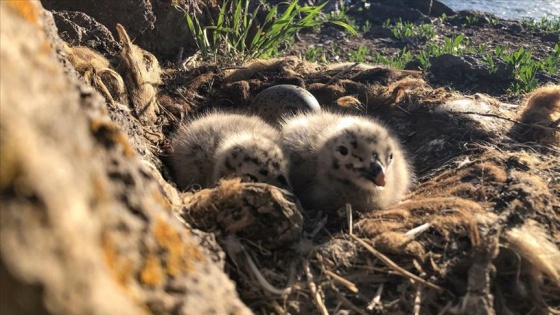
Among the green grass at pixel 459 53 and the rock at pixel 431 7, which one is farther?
the rock at pixel 431 7

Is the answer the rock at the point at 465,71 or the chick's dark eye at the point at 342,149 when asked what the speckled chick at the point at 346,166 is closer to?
the chick's dark eye at the point at 342,149

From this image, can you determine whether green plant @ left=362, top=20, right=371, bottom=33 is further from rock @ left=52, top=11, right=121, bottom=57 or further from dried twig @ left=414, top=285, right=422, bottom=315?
dried twig @ left=414, top=285, right=422, bottom=315

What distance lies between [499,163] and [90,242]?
2919 millimetres

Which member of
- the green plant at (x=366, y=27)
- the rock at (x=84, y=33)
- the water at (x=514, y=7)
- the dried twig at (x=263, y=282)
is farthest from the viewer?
the water at (x=514, y=7)

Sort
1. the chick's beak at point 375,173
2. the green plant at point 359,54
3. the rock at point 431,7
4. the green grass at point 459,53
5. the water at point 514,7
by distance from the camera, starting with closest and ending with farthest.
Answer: the chick's beak at point 375,173 < the green grass at point 459,53 < the green plant at point 359,54 < the rock at point 431,7 < the water at point 514,7

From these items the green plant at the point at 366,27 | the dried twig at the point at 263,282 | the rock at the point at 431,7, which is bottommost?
the green plant at the point at 366,27

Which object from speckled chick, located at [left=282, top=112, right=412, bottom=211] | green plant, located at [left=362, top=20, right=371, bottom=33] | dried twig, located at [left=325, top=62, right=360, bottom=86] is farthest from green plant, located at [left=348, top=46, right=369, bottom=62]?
Answer: speckled chick, located at [left=282, top=112, right=412, bottom=211]

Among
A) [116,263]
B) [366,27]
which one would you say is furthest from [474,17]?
[116,263]

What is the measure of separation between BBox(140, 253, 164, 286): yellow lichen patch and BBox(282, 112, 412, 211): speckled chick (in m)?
1.96

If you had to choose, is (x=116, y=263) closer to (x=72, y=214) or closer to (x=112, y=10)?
(x=72, y=214)

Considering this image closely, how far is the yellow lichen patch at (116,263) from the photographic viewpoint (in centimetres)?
127

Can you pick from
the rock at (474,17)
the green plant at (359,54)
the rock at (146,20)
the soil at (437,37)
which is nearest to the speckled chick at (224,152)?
the rock at (146,20)

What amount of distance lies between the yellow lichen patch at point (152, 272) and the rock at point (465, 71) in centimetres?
559

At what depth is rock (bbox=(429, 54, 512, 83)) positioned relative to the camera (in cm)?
656
